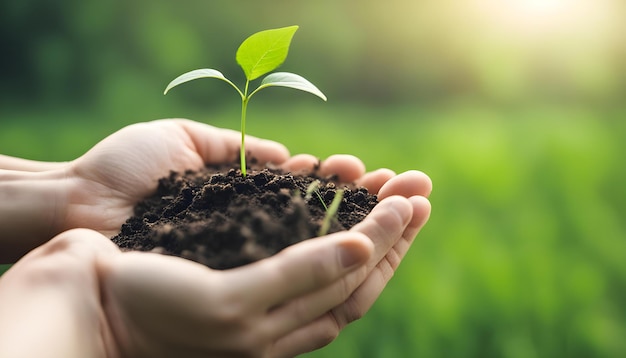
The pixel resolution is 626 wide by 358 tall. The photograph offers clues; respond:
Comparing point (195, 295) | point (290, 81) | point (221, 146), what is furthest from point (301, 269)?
point (221, 146)

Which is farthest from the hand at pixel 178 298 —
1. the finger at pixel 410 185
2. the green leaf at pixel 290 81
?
the green leaf at pixel 290 81

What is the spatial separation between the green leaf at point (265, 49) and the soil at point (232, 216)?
26cm

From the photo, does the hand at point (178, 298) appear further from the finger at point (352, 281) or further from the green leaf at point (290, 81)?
the green leaf at point (290, 81)

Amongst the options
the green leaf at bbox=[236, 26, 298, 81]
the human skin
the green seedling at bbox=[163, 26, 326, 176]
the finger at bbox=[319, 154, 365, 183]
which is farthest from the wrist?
the finger at bbox=[319, 154, 365, 183]

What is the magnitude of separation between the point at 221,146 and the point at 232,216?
24.6 inches

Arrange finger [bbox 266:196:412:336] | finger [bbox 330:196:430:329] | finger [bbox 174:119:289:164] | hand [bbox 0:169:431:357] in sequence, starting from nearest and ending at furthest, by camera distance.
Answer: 1. hand [bbox 0:169:431:357]
2. finger [bbox 266:196:412:336]
3. finger [bbox 330:196:430:329]
4. finger [bbox 174:119:289:164]

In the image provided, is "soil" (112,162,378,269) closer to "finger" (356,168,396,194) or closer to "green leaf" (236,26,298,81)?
"finger" (356,168,396,194)

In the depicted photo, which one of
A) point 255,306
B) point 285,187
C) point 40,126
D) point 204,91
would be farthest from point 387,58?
point 255,306

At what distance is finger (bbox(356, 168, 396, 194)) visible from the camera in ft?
4.68

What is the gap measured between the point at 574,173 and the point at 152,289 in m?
1.68

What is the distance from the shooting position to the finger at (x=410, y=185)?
1224mm

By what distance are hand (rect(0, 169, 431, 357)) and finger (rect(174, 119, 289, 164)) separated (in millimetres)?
653

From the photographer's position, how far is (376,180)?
1435 millimetres

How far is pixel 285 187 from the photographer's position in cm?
122
